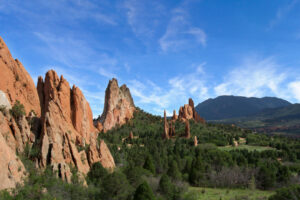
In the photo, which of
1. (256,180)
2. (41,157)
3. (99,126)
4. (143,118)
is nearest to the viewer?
(41,157)

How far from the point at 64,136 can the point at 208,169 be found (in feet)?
130

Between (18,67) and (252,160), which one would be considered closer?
(18,67)

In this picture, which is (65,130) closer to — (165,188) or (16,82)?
(16,82)

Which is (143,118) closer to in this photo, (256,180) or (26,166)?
(256,180)

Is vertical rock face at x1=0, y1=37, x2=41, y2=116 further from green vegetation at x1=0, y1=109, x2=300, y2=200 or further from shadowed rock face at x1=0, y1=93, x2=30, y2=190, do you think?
green vegetation at x1=0, y1=109, x2=300, y2=200

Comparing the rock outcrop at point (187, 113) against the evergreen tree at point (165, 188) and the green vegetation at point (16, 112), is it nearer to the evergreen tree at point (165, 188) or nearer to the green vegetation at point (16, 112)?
the evergreen tree at point (165, 188)

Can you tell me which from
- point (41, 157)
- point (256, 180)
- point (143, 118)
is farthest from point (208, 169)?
point (143, 118)

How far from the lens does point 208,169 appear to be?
5891 cm

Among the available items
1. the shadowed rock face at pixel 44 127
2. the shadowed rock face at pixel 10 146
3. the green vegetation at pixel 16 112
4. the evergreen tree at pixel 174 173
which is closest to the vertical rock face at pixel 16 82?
the shadowed rock face at pixel 44 127

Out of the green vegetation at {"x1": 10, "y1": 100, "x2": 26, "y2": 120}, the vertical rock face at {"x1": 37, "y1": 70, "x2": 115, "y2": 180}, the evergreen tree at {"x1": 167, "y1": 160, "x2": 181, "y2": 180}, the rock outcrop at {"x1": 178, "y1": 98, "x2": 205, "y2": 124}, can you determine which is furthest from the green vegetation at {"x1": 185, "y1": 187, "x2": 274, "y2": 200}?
the rock outcrop at {"x1": 178, "y1": 98, "x2": 205, "y2": 124}

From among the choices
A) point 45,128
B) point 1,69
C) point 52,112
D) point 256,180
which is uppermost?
point 1,69

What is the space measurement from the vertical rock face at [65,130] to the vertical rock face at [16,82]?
3.18 meters

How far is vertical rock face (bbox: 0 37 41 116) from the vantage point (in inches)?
1459

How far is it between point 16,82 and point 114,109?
87.9 meters
